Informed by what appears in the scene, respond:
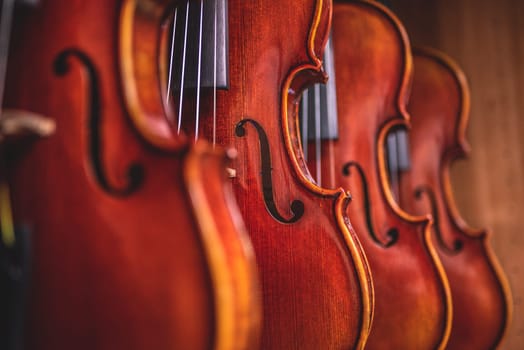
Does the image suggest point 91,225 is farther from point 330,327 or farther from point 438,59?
point 438,59

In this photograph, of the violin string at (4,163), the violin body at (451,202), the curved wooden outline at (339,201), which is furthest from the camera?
the violin body at (451,202)

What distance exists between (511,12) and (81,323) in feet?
9.25

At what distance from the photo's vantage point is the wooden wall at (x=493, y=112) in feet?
8.46

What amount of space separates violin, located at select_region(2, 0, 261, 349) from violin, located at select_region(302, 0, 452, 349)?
93 cm

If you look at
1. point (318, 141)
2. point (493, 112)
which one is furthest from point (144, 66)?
point (493, 112)

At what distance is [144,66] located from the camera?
2.43 ft

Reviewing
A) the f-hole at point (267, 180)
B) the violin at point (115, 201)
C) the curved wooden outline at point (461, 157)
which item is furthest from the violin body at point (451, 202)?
the violin at point (115, 201)

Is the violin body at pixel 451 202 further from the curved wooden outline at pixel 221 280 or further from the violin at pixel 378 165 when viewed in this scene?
the curved wooden outline at pixel 221 280

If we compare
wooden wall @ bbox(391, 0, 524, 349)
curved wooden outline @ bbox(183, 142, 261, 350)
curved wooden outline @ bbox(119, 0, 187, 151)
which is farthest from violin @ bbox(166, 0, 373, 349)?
wooden wall @ bbox(391, 0, 524, 349)

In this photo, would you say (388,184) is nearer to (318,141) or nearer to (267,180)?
(318,141)

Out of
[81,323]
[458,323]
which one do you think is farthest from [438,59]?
[81,323]

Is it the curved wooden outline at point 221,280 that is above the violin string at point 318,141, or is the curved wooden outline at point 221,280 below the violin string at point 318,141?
below

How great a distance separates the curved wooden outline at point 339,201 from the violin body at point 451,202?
3.17 ft

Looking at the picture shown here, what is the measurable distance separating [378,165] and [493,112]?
4.57 feet
